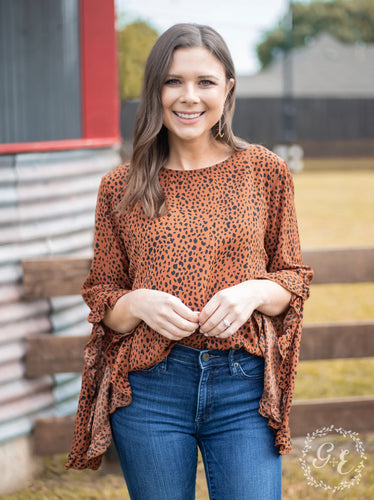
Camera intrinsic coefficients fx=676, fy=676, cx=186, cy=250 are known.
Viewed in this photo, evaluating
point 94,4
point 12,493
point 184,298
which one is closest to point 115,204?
point 184,298

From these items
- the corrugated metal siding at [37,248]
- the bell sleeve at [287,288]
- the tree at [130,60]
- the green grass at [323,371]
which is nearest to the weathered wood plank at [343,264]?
the green grass at [323,371]

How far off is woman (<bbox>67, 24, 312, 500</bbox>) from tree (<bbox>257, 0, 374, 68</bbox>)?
2716 inches

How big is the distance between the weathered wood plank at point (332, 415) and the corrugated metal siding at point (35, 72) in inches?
95.1

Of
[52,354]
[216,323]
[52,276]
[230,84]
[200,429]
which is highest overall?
[230,84]

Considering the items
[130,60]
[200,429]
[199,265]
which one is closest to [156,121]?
[199,265]

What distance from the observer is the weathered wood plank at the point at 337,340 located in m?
3.79

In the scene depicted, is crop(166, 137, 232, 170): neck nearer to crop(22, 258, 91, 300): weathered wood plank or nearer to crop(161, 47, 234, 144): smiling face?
crop(161, 47, 234, 144): smiling face

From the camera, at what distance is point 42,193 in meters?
3.88

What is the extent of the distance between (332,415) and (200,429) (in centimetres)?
211

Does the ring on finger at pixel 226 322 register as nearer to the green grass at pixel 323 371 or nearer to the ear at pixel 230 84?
the ear at pixel 230 84

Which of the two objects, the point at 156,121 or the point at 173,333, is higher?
the point at 156,121

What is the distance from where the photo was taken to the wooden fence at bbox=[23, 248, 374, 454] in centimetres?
367

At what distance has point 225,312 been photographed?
1.87m

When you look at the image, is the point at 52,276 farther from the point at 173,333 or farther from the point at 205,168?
the point at 173,333
